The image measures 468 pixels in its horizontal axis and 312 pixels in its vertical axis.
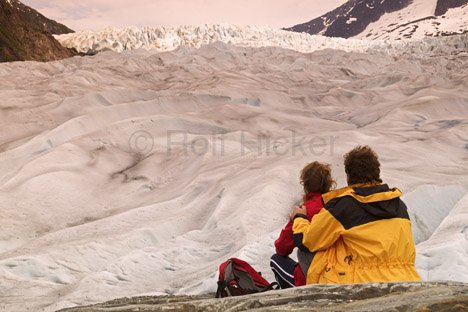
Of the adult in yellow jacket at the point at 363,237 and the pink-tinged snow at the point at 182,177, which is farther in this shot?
the pink-tinged snow at the point at 182,177

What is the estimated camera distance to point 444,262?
A: 453cm

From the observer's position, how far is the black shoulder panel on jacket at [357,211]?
10.4 ft

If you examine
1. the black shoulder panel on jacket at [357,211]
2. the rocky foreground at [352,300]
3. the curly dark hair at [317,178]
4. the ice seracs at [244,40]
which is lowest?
the rocky foreground at [352,300]

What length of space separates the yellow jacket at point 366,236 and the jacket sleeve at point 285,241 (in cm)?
46

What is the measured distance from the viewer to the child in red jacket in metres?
3.58

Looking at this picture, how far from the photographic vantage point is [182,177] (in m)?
9.41

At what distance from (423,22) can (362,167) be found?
162 m

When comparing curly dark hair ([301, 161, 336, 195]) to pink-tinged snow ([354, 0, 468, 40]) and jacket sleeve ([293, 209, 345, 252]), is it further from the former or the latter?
pink-tinged snow ([354, 0, 468, 40])

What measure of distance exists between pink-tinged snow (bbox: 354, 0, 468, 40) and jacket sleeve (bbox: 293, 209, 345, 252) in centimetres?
9701

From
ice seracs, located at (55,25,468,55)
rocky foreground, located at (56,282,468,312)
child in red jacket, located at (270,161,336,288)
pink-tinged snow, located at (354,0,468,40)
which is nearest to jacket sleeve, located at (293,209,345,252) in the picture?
child in red jacket, located at (270,161,336,288)

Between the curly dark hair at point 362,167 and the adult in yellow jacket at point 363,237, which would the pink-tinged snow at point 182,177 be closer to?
the adult in yellow jacket at point 363,237

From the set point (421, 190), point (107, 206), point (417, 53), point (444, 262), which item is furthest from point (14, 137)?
point (417, 53)

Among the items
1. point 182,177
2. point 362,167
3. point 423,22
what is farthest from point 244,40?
point 423,22

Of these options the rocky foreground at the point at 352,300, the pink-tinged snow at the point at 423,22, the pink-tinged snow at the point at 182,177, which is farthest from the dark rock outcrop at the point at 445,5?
the rocky foreground at the point at 352,300
